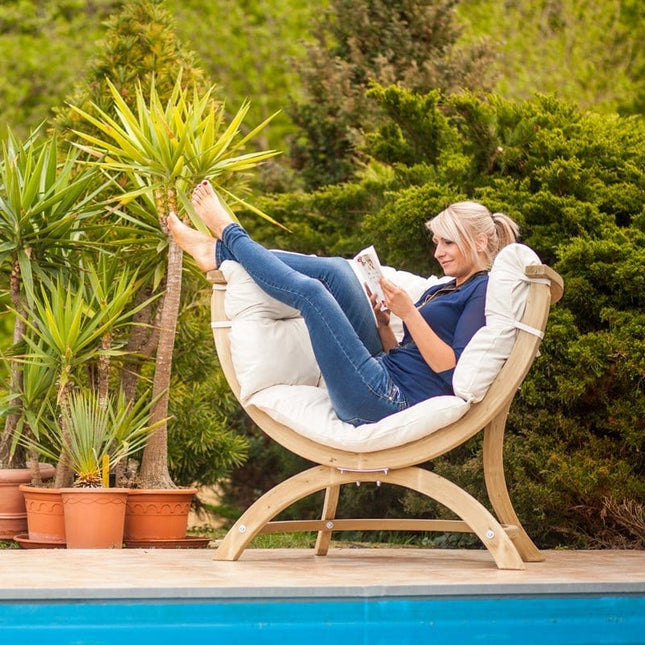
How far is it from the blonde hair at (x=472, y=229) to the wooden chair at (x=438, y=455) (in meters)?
0.29

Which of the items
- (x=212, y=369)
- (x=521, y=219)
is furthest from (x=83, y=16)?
(x=521, y=219)

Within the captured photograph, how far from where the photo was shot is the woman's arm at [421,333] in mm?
3178

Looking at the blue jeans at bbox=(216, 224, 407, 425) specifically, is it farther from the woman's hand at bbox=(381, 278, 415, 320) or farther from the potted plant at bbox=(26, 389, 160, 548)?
the potted plant at bbox=(26, 389, 160, 548)

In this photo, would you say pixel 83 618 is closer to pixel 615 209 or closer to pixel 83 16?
pixel 615 209

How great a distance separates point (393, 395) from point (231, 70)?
14.2 m

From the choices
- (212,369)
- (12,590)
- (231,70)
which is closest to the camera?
(12,590)

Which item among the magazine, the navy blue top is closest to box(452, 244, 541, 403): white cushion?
the navy blue top

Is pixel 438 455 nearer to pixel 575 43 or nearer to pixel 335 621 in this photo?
pixel 335 621

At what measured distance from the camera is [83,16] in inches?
655

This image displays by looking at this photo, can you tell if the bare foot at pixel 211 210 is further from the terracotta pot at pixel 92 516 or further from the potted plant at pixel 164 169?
the terracotta pot at pixel 92 516

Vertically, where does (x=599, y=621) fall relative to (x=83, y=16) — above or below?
below

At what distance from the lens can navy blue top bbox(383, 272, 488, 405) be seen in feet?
10.7

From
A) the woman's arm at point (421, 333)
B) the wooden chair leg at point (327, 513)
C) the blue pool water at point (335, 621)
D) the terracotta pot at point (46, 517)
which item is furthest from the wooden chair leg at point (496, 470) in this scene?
the terracotta pot at point (46, 517)

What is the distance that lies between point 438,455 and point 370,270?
Answer: 0.67 m
